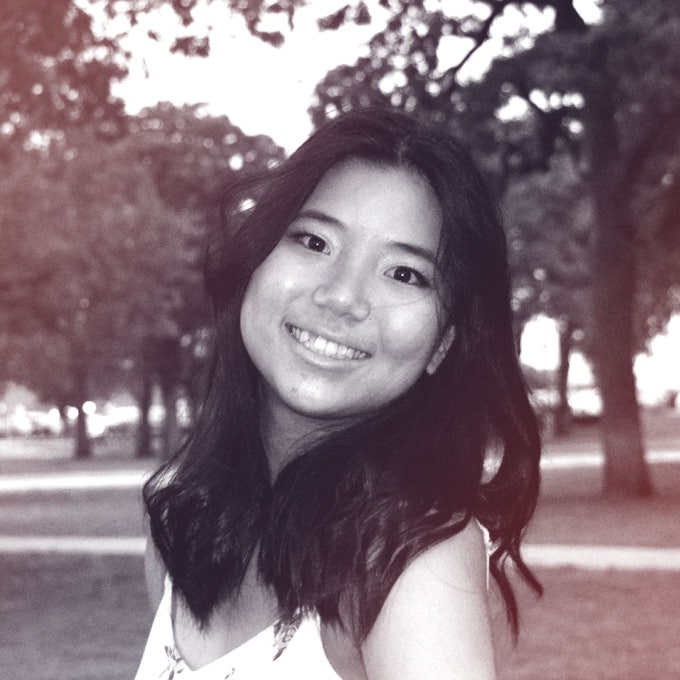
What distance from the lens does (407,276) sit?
207cm

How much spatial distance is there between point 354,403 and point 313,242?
302mm

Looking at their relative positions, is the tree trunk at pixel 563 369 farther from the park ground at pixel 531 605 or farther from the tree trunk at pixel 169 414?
the park ground at pixel 531 605

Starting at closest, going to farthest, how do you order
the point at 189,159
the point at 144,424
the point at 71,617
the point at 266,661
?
the point at 266,661, the point at 71,617, the point at 189,159, the point at 144,424

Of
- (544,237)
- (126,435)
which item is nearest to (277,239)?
(544,237)

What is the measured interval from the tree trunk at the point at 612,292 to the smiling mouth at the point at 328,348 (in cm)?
1873

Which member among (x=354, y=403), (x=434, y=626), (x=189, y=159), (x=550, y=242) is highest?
(x=354, y=403)

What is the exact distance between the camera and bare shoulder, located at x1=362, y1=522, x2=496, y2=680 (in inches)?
62.1

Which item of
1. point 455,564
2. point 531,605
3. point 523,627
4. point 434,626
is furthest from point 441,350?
point 531,605

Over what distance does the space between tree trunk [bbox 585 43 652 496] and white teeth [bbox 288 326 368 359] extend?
1873 centimetres

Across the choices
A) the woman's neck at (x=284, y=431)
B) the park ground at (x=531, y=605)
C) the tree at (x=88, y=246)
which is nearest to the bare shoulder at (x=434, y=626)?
the woman's neck at (x=284, y=431)

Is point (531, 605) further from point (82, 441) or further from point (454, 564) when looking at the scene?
point (82, 441)

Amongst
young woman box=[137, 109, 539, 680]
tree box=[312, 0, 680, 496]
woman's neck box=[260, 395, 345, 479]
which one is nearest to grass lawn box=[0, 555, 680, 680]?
woman's neck box=[260, 395, 345, 479]

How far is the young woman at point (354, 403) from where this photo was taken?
1.89 metres

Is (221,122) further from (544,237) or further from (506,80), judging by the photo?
(506,80)
